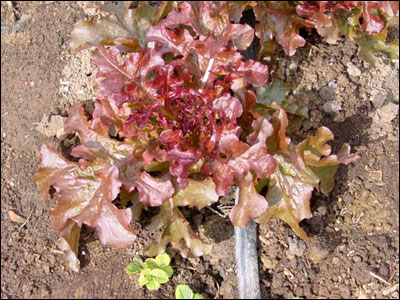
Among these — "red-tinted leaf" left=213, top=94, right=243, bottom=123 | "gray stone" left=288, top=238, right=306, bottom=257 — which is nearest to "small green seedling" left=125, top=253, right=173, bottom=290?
"gray stone" left=288, top=238, right=306, bottom=257

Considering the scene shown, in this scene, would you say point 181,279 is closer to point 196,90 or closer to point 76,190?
point 76,190

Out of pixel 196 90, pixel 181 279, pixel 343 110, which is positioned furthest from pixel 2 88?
pixel 343 110

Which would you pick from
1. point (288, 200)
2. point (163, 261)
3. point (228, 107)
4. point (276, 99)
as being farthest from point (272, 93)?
point (163, 261)

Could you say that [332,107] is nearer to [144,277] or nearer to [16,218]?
[144,277]

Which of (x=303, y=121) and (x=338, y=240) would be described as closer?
(x=338, y=240)

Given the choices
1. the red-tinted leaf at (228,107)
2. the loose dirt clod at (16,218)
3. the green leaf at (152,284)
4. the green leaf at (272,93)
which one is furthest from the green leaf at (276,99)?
the loose dirt clod at (16,218)
